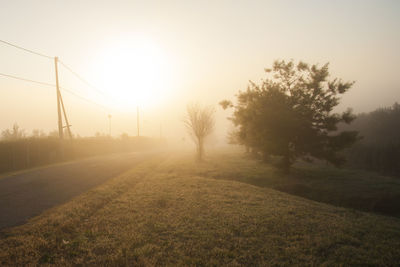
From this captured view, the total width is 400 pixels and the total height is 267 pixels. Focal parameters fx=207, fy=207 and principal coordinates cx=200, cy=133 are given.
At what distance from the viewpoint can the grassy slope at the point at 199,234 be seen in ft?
13.6

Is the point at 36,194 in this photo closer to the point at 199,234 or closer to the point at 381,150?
the point at 199,234

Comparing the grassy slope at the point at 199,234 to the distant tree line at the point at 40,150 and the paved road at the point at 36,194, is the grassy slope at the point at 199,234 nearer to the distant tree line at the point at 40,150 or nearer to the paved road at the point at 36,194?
the paved road at the point at 36,194

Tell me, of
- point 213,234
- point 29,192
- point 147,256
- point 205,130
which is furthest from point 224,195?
point 205,130

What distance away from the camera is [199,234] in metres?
5.16

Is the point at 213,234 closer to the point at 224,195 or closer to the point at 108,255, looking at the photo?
the point at 108,255

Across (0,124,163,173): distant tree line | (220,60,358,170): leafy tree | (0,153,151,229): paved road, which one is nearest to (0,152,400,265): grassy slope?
(0,153,151,229): paved road

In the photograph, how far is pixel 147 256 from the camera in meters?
4.15

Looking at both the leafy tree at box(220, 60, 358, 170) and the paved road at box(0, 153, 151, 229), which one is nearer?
the paved road at box(0, 153, 151, 229)

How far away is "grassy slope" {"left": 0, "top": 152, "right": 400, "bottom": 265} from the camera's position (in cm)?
415

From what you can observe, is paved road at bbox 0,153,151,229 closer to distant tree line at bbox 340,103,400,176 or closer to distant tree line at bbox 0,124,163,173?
distant tree line at bbox 0,124,163,173

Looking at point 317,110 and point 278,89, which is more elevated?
point 278,89

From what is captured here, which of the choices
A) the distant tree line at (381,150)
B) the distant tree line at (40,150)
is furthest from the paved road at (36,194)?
the distant tree line at (381,150)

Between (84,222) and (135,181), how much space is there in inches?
245

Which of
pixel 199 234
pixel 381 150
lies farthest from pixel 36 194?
pixel 381 150
